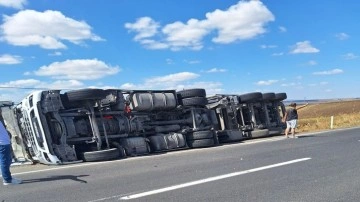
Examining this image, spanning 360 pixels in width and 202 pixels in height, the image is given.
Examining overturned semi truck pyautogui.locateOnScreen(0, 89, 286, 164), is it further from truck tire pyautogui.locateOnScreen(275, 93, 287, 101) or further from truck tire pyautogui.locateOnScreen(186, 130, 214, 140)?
truck tire pyautogui.locateOnScreen(275, 93, 287, 101)

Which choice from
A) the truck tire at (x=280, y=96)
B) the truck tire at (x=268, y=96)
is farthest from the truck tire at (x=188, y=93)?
the truck tire at (x=280, y=96)

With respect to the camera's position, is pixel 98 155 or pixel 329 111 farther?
pixel 329 111

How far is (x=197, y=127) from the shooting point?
1453 centimetres

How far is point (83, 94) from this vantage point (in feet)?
37.0

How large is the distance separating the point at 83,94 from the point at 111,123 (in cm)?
143

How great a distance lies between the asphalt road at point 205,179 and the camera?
6148mm

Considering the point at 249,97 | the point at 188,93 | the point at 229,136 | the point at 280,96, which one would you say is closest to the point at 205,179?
the point at 188,93

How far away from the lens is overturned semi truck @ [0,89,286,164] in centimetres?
1074

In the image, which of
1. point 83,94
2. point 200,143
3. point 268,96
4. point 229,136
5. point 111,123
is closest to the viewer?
point 83,94

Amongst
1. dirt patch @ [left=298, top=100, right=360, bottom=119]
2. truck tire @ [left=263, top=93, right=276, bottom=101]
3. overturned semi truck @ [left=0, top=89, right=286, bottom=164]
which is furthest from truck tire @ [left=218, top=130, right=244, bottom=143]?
dirt patch @ [left=298, top=100, right=360, bottom=119]

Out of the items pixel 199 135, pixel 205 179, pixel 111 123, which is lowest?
pixel 205 179

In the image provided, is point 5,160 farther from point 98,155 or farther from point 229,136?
point 229,136

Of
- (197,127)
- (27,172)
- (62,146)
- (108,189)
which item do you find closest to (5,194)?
(108,189)

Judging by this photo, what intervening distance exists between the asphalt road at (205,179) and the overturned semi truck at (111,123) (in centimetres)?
124
